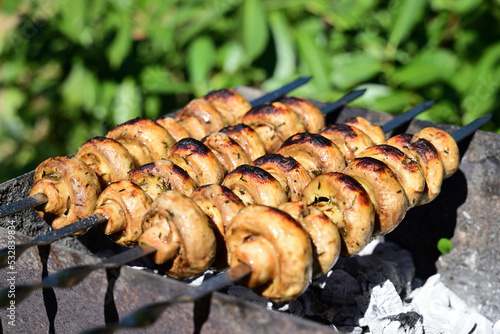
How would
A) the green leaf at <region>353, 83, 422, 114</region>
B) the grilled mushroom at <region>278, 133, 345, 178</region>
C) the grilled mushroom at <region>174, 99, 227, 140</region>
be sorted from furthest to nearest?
the green leaf at <region>353, 83, 422, 114</region> → the grilled mushroom at <region>174, 99, 227, 140</region> → the grilled mushroom at <region>278, 133, 345, 178</region>

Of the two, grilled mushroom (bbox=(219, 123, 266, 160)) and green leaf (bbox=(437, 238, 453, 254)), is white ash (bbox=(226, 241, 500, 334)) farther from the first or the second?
grilled mushroom (bbox=(219, 123, 266, 160))

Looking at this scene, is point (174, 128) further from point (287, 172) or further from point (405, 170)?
point (405, 170)

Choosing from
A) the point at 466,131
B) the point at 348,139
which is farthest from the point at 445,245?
the point at 348,139

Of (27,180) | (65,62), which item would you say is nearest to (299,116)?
(27,180)

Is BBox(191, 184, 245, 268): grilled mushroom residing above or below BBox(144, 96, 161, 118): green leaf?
above

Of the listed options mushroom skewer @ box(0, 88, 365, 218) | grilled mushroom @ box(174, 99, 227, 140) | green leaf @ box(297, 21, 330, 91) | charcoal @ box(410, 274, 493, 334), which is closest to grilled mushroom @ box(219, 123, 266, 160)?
grilled mushroom @ box(174, 99, 227, 140)

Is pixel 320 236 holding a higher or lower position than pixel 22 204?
lower

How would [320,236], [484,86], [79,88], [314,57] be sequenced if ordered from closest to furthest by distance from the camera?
[320,236] < [484,86] < [314,57] < [79,88]
